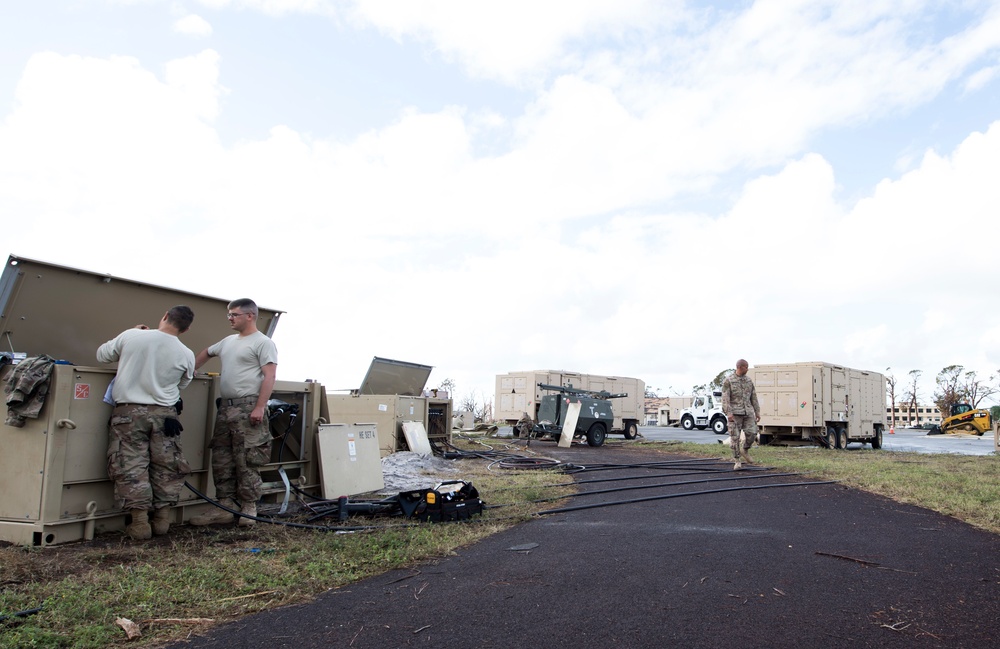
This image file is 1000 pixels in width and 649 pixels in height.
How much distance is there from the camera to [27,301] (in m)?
4.98

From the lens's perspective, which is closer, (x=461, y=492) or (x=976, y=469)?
(x=461, y=492)

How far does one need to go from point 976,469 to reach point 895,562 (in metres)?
9.36

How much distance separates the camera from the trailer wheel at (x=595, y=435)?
67.9ft

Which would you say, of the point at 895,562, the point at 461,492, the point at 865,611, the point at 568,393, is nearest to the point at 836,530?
the point at 895,562

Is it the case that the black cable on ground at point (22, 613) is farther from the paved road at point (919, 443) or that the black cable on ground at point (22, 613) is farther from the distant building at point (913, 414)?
the distant building at point (913, 414)

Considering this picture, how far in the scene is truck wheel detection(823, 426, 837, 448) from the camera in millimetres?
21256

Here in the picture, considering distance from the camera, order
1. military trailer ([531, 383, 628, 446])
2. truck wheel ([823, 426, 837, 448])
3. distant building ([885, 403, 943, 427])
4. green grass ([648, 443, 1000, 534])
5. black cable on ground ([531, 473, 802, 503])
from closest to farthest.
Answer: green grass ([648, 443, 1000, 534]), black cable on ground ([531, 473, 802, 503]), military trailer ([531, 383, 628, 446]), truck wheel ([823, 426, 837, 448]), distant building ([885, 403, 943, 427])

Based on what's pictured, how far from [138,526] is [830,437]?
2116 centimetres

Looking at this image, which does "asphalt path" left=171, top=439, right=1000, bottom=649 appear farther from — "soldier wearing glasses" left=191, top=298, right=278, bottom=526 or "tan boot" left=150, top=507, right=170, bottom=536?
"tan boot" left=150, top=507, right=170, bottom=536

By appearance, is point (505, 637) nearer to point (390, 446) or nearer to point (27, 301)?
point (27, 301)

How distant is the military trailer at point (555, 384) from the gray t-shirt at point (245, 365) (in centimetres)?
2295

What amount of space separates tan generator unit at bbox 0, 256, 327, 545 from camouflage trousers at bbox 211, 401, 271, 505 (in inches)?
11.1

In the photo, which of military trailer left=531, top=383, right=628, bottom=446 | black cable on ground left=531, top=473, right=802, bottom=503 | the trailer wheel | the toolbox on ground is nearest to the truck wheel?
military trailer left=531, top=383, right=628, bottom=446

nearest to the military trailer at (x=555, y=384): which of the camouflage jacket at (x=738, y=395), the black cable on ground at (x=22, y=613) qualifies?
the camouflage jacket at (x=738, y=395)
